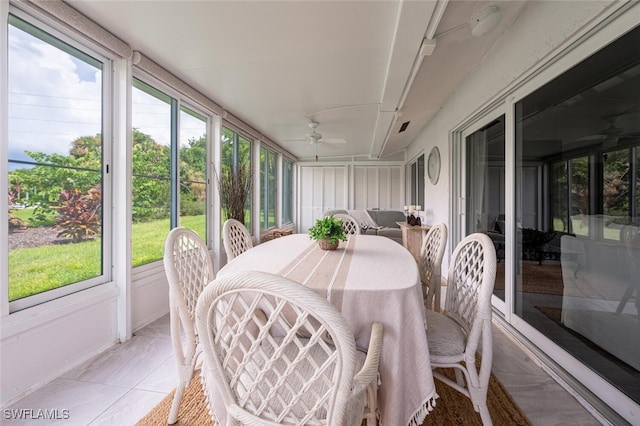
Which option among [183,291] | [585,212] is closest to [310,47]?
[183,291]

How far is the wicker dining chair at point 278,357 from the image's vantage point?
2.09 feet

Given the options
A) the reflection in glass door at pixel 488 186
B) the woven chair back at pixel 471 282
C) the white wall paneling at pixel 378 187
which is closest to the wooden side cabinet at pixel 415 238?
the reflection in glass door at pixel 488 186

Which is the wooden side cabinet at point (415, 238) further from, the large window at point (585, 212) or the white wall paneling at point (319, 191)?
the white wall paneling at point (319, 191)

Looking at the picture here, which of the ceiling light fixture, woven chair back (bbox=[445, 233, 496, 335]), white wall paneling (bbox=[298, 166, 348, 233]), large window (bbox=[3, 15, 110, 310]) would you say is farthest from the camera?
white wall paneling (bbox=[298, 166, 348, 233])

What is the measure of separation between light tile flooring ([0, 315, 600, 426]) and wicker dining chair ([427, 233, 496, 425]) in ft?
1.46

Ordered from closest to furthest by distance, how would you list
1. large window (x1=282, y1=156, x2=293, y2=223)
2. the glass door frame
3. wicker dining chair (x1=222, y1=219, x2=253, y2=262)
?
wicker dining chair (x1=222, y1=219, x2=253, y2=262) → the glass door frame → large window (x1=282, y1=156, x2=293, y2=223)

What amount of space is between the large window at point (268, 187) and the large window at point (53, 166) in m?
3.69

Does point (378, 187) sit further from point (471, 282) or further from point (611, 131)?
point (471, 282)

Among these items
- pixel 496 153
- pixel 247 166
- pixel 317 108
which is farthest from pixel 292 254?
pixel 247 166

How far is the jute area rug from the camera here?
1368mm

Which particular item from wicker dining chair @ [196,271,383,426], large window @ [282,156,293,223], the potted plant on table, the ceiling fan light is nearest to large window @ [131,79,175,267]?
the potted plant on table

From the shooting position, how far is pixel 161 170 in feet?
9.20

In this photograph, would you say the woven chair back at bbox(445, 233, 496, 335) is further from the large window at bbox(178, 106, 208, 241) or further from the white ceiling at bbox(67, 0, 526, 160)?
the large window at bbox(178, 106, 208, 241)

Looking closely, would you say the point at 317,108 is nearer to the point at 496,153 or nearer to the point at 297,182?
the point at 496,153
